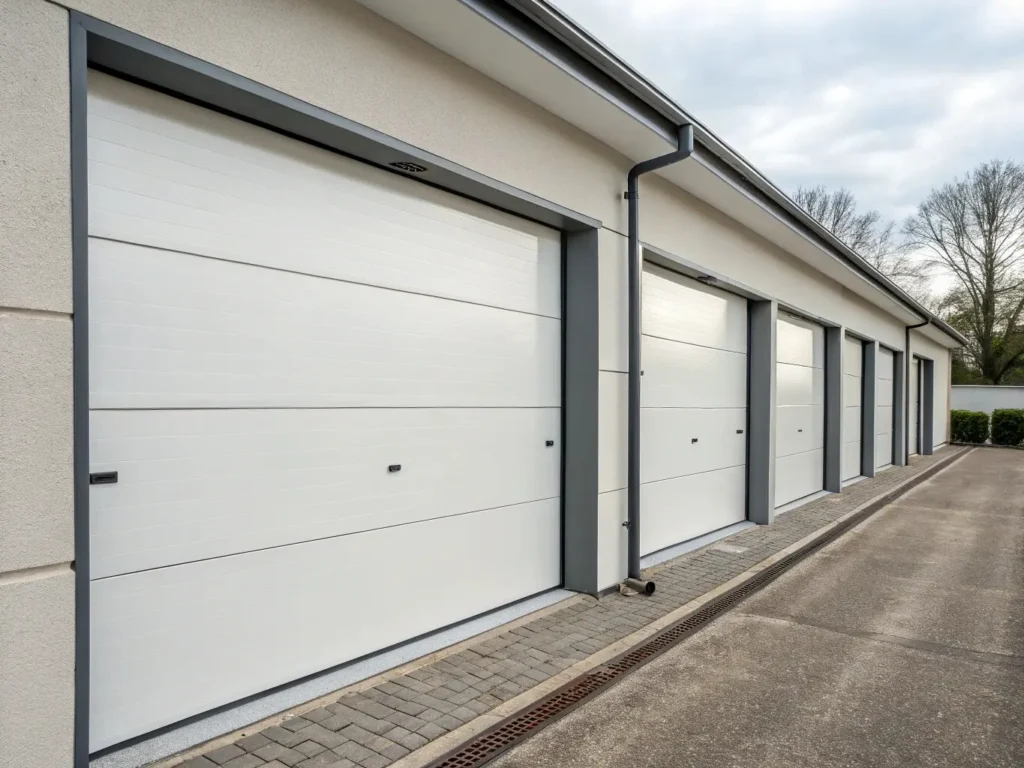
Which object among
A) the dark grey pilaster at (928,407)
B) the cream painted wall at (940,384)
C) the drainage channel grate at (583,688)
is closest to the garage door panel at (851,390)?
the drainage channel grate at (583,688)

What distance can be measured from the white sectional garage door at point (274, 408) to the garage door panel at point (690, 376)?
2.08 metres

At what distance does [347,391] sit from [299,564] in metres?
0.92

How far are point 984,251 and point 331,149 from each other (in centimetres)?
3244

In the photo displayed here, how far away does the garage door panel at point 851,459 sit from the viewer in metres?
12.6

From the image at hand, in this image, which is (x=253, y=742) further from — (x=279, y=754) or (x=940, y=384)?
(x=940, y=384)

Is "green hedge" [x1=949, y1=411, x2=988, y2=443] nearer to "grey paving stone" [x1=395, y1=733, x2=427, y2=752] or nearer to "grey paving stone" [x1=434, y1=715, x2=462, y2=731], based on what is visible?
"grey paving stone" [x1=434, y1=715, x2=462, y2=731]

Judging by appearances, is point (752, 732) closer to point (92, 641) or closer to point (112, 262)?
point (92, 641)

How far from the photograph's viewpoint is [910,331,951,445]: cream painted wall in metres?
19.8

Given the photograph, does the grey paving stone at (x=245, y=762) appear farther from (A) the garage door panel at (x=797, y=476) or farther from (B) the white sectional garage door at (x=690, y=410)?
(A) the garage door panel at (x=797, y=476)

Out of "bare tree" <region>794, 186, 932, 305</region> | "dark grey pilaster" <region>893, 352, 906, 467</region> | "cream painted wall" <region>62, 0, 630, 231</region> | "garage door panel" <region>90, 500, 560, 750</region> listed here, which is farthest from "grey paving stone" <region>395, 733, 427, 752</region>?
"bare tree" <region>794, 186, 932, 305</region>

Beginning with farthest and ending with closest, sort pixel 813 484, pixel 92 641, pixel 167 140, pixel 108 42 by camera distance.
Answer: pixel 813 484 < pixel 167 140 < pixel 92 641 < pixel 108 42

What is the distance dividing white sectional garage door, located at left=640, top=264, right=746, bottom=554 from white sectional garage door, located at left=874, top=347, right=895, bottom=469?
24.1ft

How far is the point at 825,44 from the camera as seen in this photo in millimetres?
9719

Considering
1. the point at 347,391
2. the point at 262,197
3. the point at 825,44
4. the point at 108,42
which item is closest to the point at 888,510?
the point at 825,44
